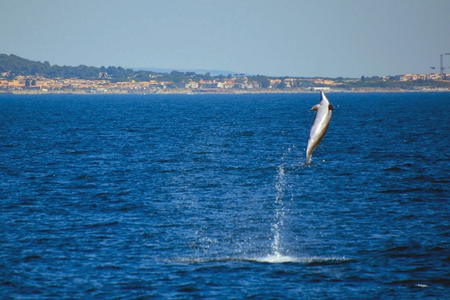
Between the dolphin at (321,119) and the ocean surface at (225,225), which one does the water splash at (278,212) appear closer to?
the ocean surface at (225,225)

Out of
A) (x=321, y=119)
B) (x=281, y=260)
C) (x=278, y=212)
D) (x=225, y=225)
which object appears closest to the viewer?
(x=321, y=119)

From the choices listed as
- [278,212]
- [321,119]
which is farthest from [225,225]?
[321,119]

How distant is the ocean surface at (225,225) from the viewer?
32562mm

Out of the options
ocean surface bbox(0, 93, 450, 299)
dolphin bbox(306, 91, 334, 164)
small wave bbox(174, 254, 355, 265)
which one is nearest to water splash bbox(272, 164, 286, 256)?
ocean surface bbox(0, 93, 450, 299)

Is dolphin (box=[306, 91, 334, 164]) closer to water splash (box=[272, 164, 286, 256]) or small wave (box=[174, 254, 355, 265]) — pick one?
small wave (box=[174, 254, 355, 265])

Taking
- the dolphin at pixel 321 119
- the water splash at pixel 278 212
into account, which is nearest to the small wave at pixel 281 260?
the water splash at pixel 278 212

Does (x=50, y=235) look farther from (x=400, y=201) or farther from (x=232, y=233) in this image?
(x=400, y=201)

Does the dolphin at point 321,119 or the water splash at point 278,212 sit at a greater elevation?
the dolphin at point 321,119

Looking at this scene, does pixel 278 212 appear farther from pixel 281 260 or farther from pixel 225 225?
pixel 281 260

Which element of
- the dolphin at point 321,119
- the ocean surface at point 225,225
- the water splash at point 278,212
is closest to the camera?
the dolphin at point 321,119

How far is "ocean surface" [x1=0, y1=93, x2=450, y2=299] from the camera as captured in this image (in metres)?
32.6

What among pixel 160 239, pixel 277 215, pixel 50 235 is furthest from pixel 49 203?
pixel 277 215

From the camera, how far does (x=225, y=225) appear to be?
44.2 metres

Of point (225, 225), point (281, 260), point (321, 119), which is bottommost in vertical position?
point (281, 260)
